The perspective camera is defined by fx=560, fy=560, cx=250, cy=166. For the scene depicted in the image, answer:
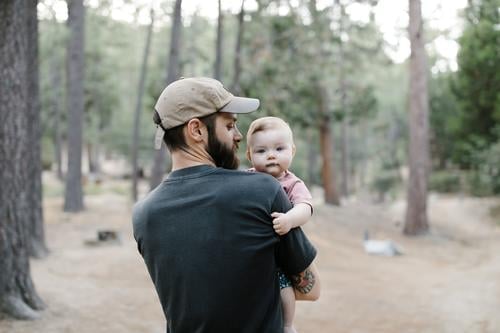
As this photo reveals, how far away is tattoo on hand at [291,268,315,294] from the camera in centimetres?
231

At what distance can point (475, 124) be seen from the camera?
25.7 meters

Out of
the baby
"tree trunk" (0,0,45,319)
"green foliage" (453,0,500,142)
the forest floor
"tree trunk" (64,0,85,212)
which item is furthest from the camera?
"green foliage" (453,0,500,142)

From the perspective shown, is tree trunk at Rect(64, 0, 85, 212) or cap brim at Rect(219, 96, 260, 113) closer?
cap brim at Rect(219, 96, 260, 113)

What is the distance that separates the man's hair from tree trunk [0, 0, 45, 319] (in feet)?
15.3

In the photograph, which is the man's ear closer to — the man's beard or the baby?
the man's beard

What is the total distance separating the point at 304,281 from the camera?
2.32 m

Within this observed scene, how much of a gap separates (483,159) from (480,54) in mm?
4445

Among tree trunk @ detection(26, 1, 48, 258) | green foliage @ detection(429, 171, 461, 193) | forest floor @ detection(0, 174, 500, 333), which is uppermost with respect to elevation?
tree trunk @ detection(26, 1, 48, 258)

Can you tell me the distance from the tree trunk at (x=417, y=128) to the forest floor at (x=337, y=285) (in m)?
0.69

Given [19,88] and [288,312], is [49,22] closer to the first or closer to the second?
[19,88]

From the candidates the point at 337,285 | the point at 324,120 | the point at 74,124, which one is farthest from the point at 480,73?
the point at 337,285

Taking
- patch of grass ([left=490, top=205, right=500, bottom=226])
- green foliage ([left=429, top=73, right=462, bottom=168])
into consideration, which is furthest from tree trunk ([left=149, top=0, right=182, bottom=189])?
green foliage ([left=429, top=73, right=462, bottom=168])

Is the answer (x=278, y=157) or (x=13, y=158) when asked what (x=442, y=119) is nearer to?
(x=13, y=158)

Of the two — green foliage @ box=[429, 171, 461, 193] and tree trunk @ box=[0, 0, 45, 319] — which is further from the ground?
tree trunk @ box=[0, 0, 45, 319]
